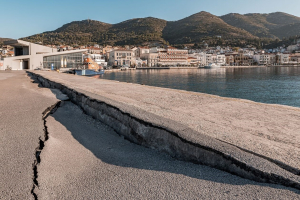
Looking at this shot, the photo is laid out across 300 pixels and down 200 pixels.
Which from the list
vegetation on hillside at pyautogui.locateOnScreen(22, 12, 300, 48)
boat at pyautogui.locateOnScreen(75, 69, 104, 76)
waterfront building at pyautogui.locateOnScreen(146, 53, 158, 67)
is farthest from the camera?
vegetation on hillside at pyautogui.locateOnScreen(22, 12, 300, 48)

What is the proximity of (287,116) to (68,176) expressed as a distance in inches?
118

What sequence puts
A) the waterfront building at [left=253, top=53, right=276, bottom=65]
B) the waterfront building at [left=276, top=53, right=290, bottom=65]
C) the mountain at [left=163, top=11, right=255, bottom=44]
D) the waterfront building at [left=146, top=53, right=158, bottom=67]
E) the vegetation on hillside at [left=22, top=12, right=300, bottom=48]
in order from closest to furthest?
the waterfront building at [left=146, top=53, right=158, bottom=67]
the waterfront building at [left=276, top=53, right=290, bottom=65]
the waterfront building at [left=253, top=53, right=276, bottom=65]
the vegetation on hillside at [left=22, top=12, right=300, bottom=48]
the mountain at [left=163, top=11, right=255, bottom=44]

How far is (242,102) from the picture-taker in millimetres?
4918

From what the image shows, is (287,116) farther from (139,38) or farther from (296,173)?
(139,38)

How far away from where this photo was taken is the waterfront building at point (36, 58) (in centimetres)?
4834

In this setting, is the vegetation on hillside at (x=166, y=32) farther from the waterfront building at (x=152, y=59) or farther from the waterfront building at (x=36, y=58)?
the waterfront building at (x=36, y=58)

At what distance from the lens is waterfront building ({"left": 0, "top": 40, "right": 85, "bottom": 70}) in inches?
1903

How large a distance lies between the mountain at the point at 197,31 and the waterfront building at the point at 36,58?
109763mm

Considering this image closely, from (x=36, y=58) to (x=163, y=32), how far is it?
438ft

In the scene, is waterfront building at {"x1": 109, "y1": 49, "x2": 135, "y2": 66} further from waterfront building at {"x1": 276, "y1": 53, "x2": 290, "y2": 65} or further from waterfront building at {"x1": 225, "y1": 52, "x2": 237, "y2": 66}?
waterfront building at {"x1": 276, "y1": 53, "x2": 290, "y2": 65}

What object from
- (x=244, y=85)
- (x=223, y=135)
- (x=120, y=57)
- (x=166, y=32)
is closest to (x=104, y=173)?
(x=223, y=135)

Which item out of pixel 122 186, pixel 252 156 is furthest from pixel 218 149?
pixel 122 186

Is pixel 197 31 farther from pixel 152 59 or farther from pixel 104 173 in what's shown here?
pixel 104 173

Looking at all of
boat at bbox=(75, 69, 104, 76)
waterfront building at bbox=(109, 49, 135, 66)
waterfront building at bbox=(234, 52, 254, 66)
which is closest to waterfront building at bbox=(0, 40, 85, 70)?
boat at bbox=(75, 69, 104, 76)
